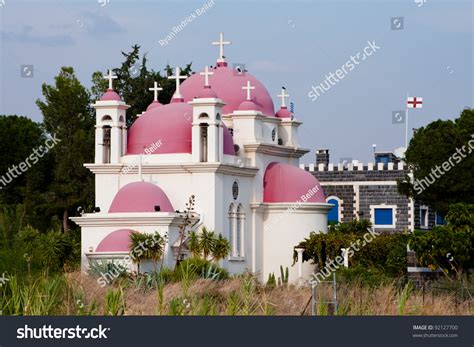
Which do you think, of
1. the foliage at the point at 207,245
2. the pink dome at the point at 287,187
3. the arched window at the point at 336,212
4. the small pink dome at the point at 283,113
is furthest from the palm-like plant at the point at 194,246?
the arched window at the point at 336,212

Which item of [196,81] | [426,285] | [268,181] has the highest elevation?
[196,81]

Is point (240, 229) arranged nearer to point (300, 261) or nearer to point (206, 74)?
point (300, 261)

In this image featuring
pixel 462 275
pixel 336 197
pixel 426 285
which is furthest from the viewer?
pixel 336 197

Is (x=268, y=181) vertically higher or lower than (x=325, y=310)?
higher

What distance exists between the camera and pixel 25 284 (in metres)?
26.8

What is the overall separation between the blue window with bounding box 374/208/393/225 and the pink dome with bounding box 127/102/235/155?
57.8 ft

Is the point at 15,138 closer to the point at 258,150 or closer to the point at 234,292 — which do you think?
the point at 258,150

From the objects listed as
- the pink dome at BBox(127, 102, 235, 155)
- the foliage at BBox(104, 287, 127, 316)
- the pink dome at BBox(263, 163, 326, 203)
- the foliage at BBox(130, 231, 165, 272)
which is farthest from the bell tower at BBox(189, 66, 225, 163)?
the foliage at BBox(104, 287, 127, 316)

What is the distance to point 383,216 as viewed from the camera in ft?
199

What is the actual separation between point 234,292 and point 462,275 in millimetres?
10942

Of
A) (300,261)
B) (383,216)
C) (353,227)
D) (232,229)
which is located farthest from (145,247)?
(383,216)
